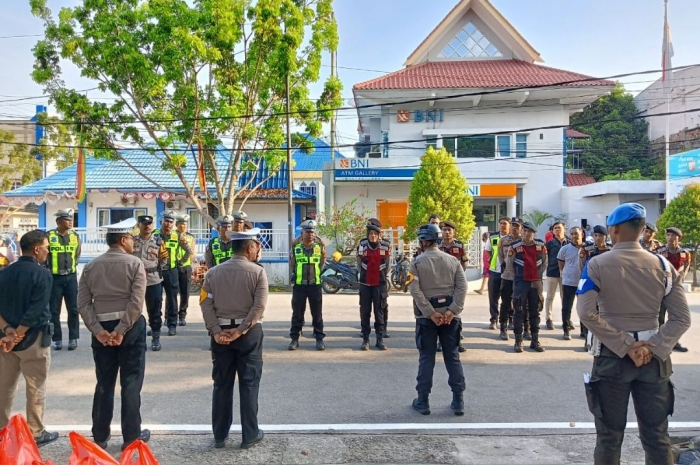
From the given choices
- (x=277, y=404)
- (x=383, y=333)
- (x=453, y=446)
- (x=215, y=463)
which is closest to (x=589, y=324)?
(x=453, y=446)

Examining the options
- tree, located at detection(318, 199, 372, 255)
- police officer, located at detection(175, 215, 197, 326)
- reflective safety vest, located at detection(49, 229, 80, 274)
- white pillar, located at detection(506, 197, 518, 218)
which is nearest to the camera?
reflective safety vest, located at detection(49, 229, 80, 274)

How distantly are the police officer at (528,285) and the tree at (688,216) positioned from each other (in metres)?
10.5

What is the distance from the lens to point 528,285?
7.84m

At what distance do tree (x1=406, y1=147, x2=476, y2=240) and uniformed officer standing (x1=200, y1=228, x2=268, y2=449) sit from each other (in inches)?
486

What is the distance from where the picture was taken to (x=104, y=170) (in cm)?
2319

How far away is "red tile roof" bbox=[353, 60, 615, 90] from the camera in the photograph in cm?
2134

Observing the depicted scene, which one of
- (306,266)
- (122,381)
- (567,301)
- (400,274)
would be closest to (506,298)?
(567,301)

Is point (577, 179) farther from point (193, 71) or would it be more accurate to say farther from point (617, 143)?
point (193, 71)

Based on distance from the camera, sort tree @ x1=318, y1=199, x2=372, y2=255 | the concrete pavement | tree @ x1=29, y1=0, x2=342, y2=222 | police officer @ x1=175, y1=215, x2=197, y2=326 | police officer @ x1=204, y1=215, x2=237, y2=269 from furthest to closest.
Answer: tree @ x1=318, y1=199, x2=372, y2=255, tree @ x1=29, y1=0, x2=342, y2=222, police officer @ x1=175, y1=215, x2=197, y2=326, police officer @ x1=204, y1=215, x2=237, y2=269, the concrete pavement

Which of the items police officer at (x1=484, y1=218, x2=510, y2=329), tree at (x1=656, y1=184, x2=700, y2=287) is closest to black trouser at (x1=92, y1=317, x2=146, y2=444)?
police officer at (x1=484, y1=218, x2=510, y2=329)

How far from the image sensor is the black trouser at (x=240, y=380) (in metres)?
4.41

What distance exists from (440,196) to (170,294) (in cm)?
1026

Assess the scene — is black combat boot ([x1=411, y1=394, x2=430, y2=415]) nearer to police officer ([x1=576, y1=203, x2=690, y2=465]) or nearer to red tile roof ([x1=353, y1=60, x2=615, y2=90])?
police officer ([x1=576, y1=203, x2=690, y2=465])

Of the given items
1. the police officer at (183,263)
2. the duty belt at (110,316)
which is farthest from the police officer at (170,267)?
the duty belt at (110,316)
